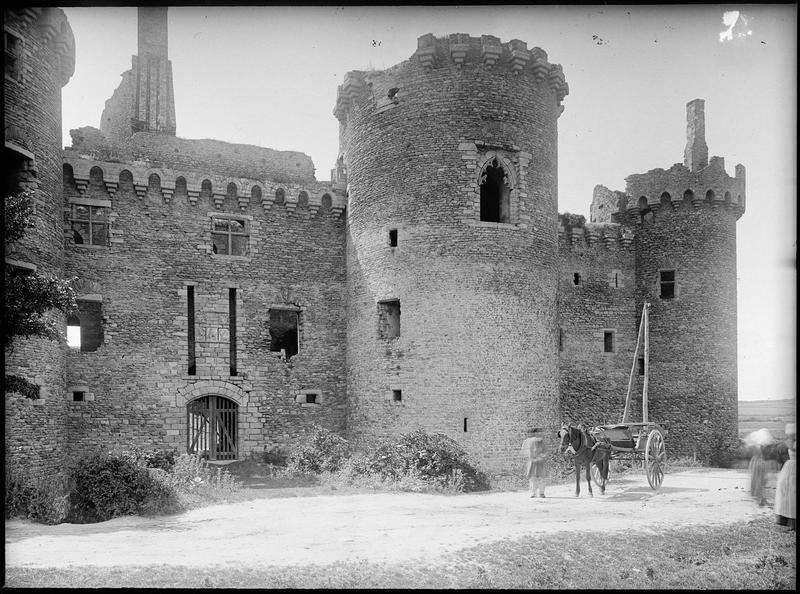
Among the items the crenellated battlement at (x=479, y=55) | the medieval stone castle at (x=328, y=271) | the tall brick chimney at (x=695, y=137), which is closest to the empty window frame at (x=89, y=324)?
the medieval stone castle at (x=328, y=271)

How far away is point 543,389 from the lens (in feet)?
59.2

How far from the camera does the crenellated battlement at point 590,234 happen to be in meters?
22.8

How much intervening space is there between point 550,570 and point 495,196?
1119 cm

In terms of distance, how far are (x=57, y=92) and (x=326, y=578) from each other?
1295 cm

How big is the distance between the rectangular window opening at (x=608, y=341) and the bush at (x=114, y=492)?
48.1 feet

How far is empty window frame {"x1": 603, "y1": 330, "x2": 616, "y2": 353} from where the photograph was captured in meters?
23.1

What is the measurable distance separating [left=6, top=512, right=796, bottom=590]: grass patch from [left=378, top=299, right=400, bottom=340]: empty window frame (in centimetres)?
835

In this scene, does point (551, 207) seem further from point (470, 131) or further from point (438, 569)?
point (438, 569)

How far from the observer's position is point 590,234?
23062 mm

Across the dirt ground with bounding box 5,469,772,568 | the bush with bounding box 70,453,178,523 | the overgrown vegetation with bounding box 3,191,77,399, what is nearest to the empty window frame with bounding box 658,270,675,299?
the dirt ground with bounding box 5,469,772,568

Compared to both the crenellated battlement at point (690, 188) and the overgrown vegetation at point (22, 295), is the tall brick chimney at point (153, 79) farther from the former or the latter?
the crenellated battlement at point (690, 188)

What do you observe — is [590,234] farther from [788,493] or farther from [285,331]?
[788,493]

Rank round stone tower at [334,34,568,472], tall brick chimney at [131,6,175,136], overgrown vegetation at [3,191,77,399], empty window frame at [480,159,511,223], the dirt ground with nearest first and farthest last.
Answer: the dirt ground
overgrown vegetation at [3,191,77,399]
round stone tower at [334,34,568,472]
empty window frame at [480,159,511,223]
tall brick chimney at [131,6,175,136]

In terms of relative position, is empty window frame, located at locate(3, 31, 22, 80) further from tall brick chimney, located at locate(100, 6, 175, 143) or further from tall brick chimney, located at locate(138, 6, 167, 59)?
tall brick chimney, located at locate(138, 6, 167, 59)
